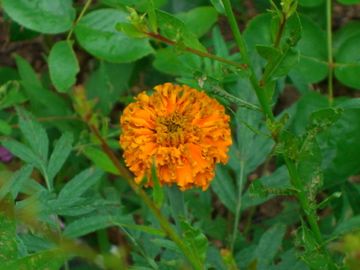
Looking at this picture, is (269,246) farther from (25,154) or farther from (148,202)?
(148,202)

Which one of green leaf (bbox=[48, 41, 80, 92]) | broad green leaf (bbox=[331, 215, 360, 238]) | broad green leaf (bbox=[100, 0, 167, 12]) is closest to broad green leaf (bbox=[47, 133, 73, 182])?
green leaf (bbox=[48, 41, 80, 92])

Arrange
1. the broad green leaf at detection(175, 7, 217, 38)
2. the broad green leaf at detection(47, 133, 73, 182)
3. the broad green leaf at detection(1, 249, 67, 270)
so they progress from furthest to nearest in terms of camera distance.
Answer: the broad green leaf at detection(175, 7, 217, 38) < the broad green leaf at detection(47, 133, 73, 182) < the broad green leaf at detection(1, 249, 67, 270)

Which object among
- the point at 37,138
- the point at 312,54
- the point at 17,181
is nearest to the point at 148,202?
the point at 17,181

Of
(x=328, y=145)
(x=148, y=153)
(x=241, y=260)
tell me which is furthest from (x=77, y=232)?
(x=328, y=145)

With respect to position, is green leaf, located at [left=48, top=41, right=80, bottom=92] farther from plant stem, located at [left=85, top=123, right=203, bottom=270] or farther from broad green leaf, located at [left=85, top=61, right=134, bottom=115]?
plant stem, located at [left=85, top=123, right=203, bottom=270]

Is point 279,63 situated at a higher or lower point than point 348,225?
higher

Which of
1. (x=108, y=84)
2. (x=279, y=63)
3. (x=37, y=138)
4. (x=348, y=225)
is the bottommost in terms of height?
(x=348, y=225)
